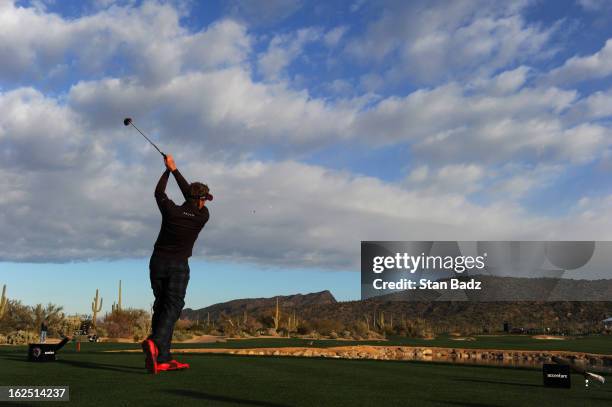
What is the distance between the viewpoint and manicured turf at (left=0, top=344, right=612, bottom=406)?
6.74 m

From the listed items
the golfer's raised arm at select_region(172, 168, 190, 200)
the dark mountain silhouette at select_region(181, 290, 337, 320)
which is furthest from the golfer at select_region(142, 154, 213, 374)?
the dark mountain silhouette at select_region(181, 290, 337, 320)

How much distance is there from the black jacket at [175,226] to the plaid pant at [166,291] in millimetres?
131

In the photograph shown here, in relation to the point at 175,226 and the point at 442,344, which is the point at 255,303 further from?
the point at 175,226

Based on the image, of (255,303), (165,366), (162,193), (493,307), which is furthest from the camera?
(255,303)

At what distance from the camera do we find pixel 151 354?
29.1ft

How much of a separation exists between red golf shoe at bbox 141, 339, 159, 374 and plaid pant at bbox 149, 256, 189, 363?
5.3 inches

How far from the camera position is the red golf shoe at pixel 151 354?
8805 millimetres

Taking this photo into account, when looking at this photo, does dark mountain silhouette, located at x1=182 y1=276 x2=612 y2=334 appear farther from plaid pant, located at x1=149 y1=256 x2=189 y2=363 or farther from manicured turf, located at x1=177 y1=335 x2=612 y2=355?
plaid pant, located at x1=149 y1=256 x2=189 y2=363

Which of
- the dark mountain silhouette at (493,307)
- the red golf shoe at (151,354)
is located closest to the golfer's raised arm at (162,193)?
the red golf shoe at (151,354)

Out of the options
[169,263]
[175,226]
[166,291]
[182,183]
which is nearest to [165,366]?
[166,291]

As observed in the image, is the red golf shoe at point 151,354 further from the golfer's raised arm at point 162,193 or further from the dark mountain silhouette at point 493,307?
the dark mountain silhouette at point 493,307

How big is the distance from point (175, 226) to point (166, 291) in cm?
91

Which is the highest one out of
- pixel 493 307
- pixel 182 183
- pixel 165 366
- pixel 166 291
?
pixel 493 307

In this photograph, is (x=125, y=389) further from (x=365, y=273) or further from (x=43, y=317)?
(x=365, y=273)
